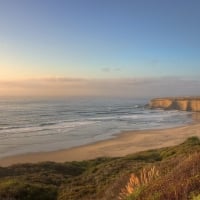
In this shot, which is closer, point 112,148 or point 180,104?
point 112,148

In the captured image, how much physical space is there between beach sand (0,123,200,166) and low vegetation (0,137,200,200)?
28.0 ft

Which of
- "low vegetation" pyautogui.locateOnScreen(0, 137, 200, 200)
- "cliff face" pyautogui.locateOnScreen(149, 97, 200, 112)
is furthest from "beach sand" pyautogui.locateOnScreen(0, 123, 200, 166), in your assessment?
"cliff face" pyautogui.locateOnScreen(149, 97, 200, 112)

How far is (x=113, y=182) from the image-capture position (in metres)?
11.9

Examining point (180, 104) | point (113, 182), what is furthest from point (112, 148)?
point (180, 104)

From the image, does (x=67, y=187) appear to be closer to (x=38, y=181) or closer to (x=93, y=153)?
(x=38, y=181)

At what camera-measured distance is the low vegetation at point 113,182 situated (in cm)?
614

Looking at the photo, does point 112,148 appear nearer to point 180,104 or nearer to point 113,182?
point 113,182

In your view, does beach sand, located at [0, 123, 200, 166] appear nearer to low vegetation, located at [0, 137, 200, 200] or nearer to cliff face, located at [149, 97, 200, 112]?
low vegetation, located at [0, 137, 200, 200]

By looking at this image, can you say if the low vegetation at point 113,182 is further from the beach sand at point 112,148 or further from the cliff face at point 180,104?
the cliff face at point 180,104

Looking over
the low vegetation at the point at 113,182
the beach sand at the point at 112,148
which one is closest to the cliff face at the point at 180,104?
the beach sand at the point at 112,148

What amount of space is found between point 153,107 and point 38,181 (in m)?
104

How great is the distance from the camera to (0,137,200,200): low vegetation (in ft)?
→ 20.1

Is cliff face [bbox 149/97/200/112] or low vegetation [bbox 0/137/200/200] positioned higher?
low vegetation [bbox 0/137/200/200]

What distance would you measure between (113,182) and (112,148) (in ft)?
71.6
